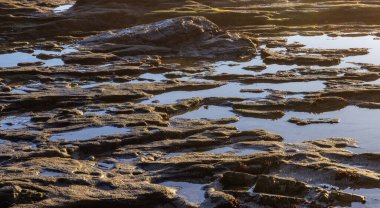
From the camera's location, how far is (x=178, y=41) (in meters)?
32.8

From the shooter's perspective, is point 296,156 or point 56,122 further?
point 56,122

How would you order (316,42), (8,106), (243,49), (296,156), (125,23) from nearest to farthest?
(296,156), (8,106), (243,49), (316,42), (125,23)

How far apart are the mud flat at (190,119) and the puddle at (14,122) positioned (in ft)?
0.25

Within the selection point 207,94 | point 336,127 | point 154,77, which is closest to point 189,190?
point 336,127

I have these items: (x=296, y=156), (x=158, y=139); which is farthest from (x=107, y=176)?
(x=296, y=156)

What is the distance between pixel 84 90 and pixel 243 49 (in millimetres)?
11828

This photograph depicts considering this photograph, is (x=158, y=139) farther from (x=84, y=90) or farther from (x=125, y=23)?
(x=125, y=23)

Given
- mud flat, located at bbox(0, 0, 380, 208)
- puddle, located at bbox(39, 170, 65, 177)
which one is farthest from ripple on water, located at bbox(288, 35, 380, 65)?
puddle, located at bbox(39, 170, 65, 177)

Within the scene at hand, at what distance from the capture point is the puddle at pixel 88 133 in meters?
15.7

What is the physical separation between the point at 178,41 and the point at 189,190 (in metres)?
21.5

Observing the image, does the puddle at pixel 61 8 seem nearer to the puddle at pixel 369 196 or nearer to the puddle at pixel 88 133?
the puddle at pixel 88 133

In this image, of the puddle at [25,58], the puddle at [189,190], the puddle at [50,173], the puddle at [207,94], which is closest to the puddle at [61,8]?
the puddle at [25,58]

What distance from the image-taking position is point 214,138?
15.4 metres

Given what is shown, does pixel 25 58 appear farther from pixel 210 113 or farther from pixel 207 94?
pixel 210 113
